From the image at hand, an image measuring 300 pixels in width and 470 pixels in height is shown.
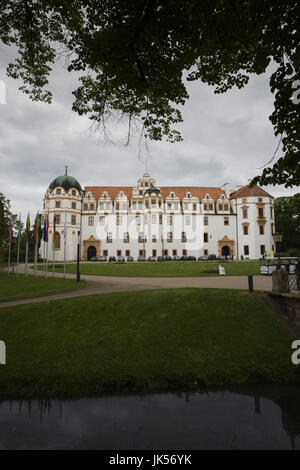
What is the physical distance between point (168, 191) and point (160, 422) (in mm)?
55433

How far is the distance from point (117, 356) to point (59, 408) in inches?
89.8

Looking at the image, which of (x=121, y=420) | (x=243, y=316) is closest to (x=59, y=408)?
(x=121, y=420)

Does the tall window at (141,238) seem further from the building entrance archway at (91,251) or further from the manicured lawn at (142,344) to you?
the manicured lawn at (142,344)

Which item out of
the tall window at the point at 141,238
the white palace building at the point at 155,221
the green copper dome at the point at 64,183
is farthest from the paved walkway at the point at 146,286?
the green copper dome at the point at 64,183

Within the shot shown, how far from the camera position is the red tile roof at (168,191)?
191 ft

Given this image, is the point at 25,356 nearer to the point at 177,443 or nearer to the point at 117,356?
the point at 117,356

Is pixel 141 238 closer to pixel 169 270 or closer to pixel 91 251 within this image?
pixel 91 251

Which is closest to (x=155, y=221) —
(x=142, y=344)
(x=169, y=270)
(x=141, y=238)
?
(x=141, y=238)

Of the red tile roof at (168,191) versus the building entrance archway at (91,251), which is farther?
the red tile roof at (168,191)

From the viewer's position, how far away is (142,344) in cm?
894

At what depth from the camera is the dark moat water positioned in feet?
17.2

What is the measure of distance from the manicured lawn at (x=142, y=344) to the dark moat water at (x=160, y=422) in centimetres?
54

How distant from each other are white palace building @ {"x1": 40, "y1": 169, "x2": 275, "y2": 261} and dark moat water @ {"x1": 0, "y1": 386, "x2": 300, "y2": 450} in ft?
154
